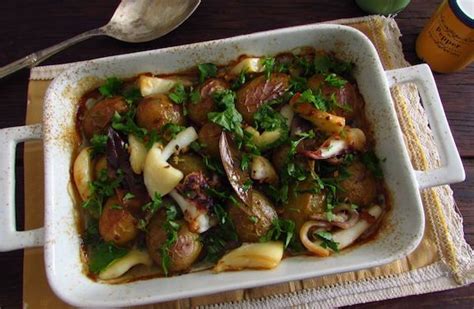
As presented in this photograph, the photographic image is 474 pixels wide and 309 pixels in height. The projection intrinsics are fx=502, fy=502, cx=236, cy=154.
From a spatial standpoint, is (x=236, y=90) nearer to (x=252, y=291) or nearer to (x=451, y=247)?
(x=252, y=291)

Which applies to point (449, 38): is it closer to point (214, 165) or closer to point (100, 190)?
point (214, 165)

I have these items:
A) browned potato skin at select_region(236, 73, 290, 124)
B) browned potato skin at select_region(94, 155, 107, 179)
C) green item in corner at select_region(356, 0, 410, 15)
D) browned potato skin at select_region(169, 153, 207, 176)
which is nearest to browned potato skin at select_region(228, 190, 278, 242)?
browned potato skin at select_region(169, 153, 207, 176)

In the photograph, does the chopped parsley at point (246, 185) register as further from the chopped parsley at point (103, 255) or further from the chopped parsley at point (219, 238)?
the chopped parsley at point (103, 255)

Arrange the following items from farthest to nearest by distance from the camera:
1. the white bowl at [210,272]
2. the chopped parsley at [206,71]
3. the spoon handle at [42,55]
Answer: the spoon handle at [42,55] < the chopped parsley at [206,71] < the white bowl at [210,272]

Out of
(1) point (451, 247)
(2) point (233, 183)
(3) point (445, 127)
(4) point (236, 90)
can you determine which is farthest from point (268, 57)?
(1) point (451, 247)

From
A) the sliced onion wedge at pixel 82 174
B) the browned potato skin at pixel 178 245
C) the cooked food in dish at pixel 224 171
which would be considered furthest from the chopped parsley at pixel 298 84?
the sliced onion wedge at pixel 82 174

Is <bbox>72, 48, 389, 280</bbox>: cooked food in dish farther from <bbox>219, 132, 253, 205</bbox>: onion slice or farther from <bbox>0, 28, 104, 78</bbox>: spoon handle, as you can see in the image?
<bbox>0, 28, 104, 78</bbox>: spoon handle
